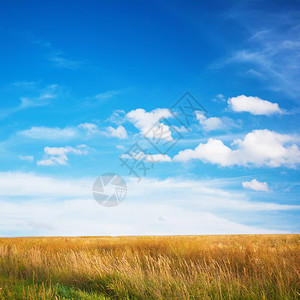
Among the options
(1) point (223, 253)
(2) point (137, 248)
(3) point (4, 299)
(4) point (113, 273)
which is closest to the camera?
(3) point (4, 299)

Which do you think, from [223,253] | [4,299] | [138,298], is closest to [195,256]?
[223,253]

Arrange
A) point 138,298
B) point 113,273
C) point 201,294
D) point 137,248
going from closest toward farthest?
point 201,294
point 138,298
point 113,273
point 137,248

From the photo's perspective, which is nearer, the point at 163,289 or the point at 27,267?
the point at 163,289

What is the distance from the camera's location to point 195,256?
9.89 metres

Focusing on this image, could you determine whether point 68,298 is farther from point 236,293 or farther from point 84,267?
point 236,293

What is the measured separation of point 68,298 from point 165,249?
5.77m

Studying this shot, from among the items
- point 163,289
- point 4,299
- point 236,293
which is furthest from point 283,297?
point 4,299

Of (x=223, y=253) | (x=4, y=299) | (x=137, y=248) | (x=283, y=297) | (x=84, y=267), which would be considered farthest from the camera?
(x=137, y=248)

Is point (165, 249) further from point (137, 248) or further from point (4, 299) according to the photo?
point (4, 299)

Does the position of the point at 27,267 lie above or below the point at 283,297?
below

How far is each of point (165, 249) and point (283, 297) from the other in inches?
262

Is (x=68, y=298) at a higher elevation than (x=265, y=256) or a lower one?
lower

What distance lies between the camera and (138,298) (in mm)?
6027

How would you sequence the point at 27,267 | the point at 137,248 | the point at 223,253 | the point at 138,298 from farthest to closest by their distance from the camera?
1. the point at 137,248
2. the point at 27,267
3. the point at 223,253
4. the point at 138,298
